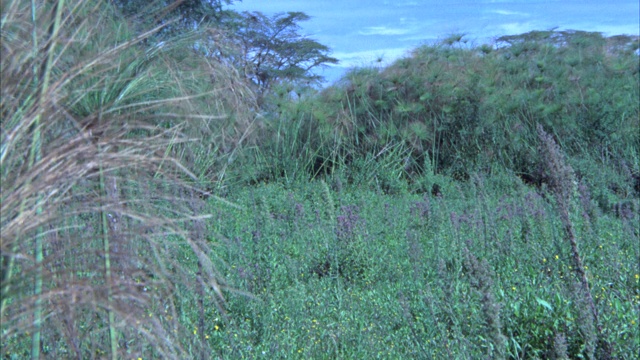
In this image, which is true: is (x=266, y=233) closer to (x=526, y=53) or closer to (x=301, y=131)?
(x=301, y=131)

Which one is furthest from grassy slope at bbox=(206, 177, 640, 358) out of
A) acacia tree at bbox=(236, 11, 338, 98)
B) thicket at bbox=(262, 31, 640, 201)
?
acacia tree at bbox=(236, 11, 338, 98)

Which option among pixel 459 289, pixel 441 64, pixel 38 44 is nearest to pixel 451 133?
pixel 441 64

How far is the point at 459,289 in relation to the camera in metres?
4.11

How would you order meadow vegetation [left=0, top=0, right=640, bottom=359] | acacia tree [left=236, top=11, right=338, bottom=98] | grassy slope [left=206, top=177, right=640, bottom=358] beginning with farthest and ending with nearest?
acacia tree [left=236, top=11, right=338, bottom=98] → grassy slope [left=206, top=177, right=640, bottom=358] → meadow vegetation [left=0, top=0, right=640, bottom=359]

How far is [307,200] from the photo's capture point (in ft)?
22.9

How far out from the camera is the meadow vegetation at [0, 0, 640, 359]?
1.66 meters

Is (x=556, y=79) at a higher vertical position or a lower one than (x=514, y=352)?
higher

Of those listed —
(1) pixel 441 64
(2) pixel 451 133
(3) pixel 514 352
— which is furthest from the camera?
(1) pixel 441 64

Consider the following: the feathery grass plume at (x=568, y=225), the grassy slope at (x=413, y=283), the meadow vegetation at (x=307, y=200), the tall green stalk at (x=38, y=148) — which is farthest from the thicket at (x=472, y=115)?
the tall green stalk at (x=38, y=148)

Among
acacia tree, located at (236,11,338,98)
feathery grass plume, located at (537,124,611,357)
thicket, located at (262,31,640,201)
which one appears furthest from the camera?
acacia tree, located at (236,11,338,98)

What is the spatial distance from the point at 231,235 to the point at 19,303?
4.02 m

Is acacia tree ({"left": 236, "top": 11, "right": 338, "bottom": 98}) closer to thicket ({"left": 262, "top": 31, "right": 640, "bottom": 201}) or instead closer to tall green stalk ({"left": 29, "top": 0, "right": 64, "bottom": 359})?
thicket ({"left": 262, "top": 31, "right": 640, "bottom": 201})

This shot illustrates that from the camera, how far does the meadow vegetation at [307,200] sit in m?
1.66

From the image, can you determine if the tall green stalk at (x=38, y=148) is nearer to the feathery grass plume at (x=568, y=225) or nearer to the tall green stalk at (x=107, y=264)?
the tall green stalk at (x=107, y=264)
